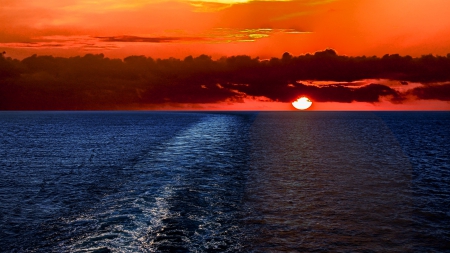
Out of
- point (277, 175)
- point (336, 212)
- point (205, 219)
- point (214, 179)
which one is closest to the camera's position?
point (205, 219)

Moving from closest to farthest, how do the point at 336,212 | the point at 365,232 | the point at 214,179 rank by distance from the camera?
the point at 365,232 < the point at 336,212 < the point at 214,179

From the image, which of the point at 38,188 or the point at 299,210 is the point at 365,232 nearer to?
the point at 299,210

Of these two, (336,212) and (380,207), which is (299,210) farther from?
(380,207)

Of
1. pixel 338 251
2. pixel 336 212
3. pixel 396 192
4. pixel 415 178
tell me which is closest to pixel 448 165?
pixel 415 178

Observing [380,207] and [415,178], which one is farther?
[415,178]

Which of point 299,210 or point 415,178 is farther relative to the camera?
point 415,178

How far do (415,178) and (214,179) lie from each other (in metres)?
19.7

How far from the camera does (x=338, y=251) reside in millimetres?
20562

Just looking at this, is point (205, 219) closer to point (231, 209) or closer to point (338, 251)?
point (231, 209)

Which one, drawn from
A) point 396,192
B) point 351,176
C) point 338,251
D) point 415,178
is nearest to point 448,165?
point 415,178

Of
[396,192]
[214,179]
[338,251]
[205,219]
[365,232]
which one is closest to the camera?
[338,251]

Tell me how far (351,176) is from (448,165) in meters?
16.9

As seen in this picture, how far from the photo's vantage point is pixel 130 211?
27.8 m

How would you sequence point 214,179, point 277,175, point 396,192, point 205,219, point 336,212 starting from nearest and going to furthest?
point 205,219 → point 336,212 → point 396,192 → point 214,179 → point 277,175
